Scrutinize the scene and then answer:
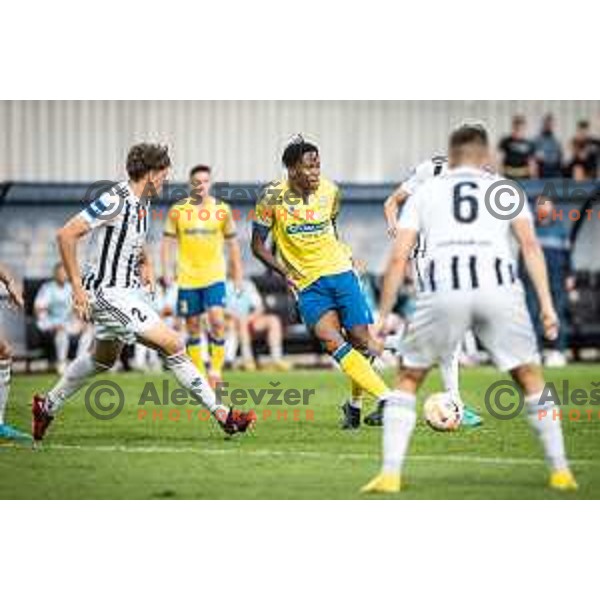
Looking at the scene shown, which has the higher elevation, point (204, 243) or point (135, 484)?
point (204, 243)

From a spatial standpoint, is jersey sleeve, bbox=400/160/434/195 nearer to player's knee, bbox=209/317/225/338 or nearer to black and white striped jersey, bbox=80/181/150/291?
black and white striped jersey, bbox=80/181/150/291

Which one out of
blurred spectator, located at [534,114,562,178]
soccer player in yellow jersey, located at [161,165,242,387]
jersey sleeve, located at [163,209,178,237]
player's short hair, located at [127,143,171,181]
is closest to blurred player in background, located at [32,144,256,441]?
player's short hair, located at [127,143,171,181]

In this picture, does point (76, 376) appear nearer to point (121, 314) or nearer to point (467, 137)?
point (121, 314)

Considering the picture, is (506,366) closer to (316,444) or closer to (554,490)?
(554,490)

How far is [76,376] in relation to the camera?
39.5 feet

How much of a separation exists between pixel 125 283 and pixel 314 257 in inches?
69.1

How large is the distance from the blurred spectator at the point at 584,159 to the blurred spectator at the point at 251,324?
14.9ft

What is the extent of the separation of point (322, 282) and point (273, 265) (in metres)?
0.41

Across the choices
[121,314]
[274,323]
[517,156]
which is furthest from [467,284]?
[517,156]

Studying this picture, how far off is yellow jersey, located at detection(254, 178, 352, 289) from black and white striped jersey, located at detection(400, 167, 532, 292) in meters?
3.71

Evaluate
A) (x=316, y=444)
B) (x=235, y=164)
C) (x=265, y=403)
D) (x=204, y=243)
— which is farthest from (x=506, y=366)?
(x=235, y=164)

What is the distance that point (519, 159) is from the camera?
22984 millimetres

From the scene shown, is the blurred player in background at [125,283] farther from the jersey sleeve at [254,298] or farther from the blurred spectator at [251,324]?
the jersey sleeve at [254,298]
